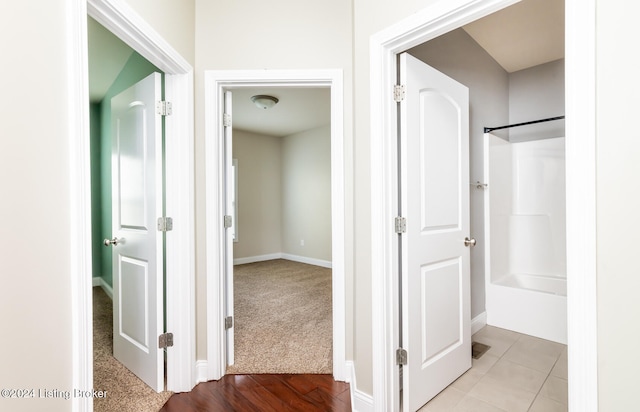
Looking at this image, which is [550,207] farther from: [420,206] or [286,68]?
[286,68]

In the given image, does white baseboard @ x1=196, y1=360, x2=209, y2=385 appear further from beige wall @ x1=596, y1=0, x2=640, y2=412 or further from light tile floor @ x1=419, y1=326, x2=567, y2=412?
beige wall @ x1=596, y1=0, x2=640, y2=412

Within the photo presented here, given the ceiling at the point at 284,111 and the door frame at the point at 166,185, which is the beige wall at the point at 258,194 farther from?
the door frame at the point at 166,185

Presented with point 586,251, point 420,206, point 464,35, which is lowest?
point 586,251

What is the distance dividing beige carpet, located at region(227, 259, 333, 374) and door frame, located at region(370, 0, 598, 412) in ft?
2.78

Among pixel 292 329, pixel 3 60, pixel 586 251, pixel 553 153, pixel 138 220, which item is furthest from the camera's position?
pixel 553 153

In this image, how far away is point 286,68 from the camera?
6.42 feet

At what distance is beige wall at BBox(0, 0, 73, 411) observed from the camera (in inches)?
32.3

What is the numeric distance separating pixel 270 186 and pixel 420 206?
16.6 ft

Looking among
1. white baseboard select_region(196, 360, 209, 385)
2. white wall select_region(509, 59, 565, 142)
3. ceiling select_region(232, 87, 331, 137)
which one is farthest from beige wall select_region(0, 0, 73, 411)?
white wall select_region(509, 59, 565, 142)

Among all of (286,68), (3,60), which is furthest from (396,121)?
(3,60)

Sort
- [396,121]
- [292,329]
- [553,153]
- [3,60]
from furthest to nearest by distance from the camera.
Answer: [553,153]
[292,329]
[396,121]
[3,60]

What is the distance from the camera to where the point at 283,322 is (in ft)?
9.71

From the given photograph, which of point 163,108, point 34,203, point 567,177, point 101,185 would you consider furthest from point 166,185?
point 101,185

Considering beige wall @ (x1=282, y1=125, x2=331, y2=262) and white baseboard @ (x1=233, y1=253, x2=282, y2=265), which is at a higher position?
beige wall @ (x1=282, y1=125, x2=331, y2=262)
